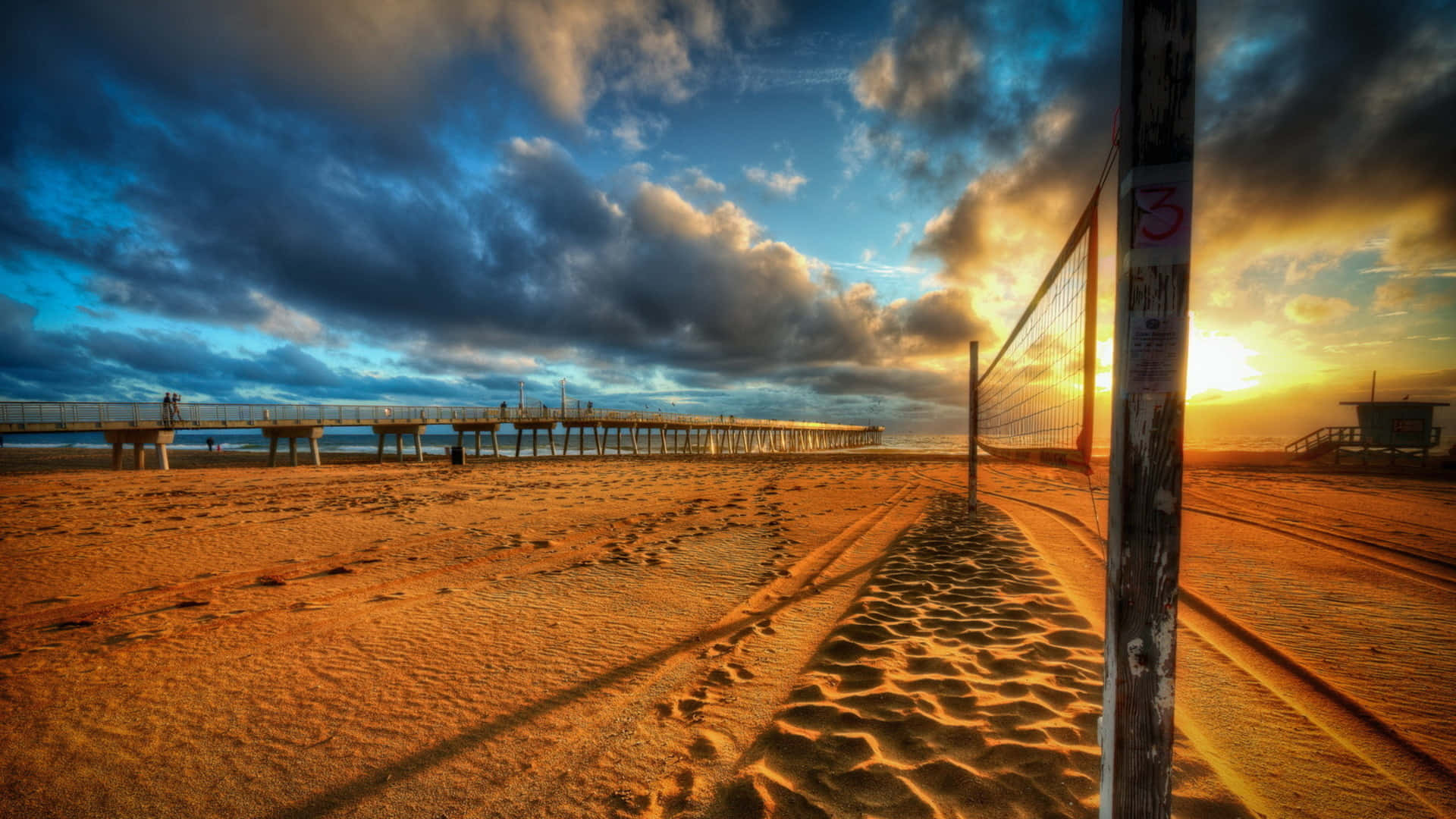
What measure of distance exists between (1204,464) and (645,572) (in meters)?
27.5

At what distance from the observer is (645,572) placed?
5.98 m

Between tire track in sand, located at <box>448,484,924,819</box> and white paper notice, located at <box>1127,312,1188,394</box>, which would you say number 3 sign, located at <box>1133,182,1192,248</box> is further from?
tire track in sand, located at <box>448,484,924,819</box>

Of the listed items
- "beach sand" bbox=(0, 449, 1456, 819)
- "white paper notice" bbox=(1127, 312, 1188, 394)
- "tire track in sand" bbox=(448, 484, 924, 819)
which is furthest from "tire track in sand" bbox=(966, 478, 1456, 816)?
"tire track in sand" bbox=(448, 484, 924, 819)

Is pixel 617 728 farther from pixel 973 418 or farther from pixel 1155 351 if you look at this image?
pixel 973 418

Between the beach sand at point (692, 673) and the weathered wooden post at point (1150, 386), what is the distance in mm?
1008

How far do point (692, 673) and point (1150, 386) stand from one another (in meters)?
3.23

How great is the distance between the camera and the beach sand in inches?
94.7

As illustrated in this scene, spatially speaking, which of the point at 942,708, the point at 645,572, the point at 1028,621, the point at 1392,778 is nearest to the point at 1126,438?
the point at 942,708

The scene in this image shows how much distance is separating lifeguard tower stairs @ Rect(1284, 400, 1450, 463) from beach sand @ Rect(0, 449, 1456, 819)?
2422cm

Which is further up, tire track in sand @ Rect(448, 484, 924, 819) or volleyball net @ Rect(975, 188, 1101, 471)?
volleyball net @ Rect(975, 188, 1101, 471)

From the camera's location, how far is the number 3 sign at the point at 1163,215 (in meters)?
1.55

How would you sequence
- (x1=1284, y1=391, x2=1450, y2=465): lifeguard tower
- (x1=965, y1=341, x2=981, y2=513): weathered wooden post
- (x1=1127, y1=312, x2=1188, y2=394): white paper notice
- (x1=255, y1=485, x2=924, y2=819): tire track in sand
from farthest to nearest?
(x1=1284, y1=391, x2=1450, y2=465): lifeguard tower
(x1=965, y1=341, x2=981, y2=513): weathered wooden post
(x1=255, y1=485, x2=924, y2=819): tire track in sand
(x1=1127, y1=312, x2=1188, y2=394): white paper notice

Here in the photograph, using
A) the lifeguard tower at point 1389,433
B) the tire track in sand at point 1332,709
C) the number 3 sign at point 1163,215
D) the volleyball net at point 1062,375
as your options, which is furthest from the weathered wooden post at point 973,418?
the lifeguard tower at point 1389,433

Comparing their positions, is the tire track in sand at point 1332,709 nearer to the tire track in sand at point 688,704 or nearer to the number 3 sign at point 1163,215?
the number 3 sign at point 1163,215
